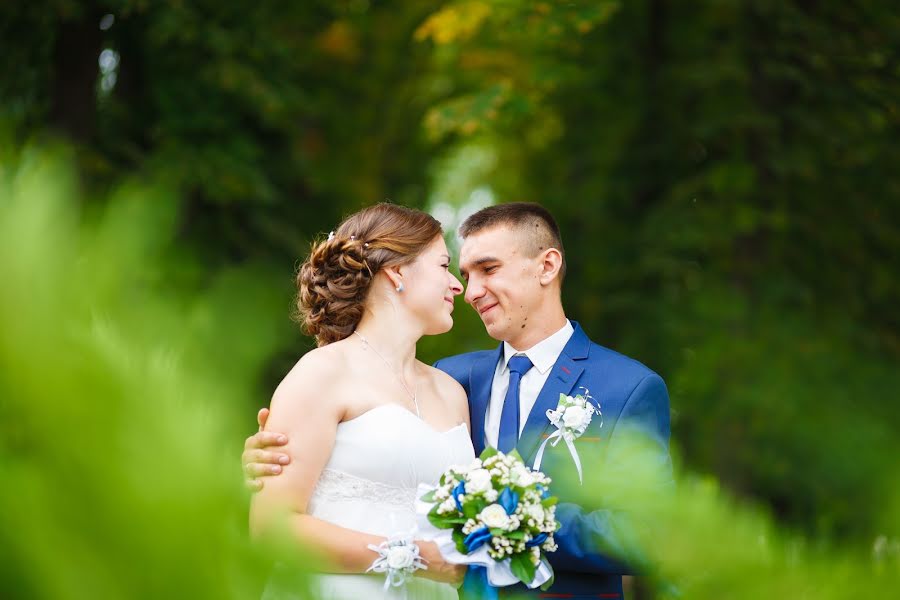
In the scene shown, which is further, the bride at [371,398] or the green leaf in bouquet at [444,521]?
the bride at [371,398]

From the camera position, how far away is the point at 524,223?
4965 millimetres

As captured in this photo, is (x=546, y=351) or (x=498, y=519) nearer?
(x=498, y=519)

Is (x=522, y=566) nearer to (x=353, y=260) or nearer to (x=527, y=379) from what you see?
(x=527, y=379)

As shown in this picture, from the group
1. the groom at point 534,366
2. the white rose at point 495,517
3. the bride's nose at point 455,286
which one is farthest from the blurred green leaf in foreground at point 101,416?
the bride's nose at point 455,286

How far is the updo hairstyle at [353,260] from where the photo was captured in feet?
14.5

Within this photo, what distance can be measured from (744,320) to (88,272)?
1071 cm

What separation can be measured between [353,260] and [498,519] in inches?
62.8

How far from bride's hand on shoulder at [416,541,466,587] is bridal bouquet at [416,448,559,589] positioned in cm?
11

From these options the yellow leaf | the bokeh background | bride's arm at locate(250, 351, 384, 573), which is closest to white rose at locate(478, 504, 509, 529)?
bride's arm at locate(250, 351, 384, 573)

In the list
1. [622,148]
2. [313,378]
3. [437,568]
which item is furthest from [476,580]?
[622,148]

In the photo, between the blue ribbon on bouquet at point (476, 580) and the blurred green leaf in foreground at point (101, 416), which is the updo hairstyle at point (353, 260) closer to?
the blue ribbon on bouquet at point (476, 580)

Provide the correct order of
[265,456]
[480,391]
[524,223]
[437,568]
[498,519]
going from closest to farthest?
[498,519], [437,568], [265,456], [480,391], [524,223]

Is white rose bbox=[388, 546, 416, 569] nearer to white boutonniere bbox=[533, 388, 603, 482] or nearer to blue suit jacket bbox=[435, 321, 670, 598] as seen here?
blue suit jacket bbox=[435, 321, 670, 598]

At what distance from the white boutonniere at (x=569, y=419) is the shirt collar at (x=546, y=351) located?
0.35 metres
